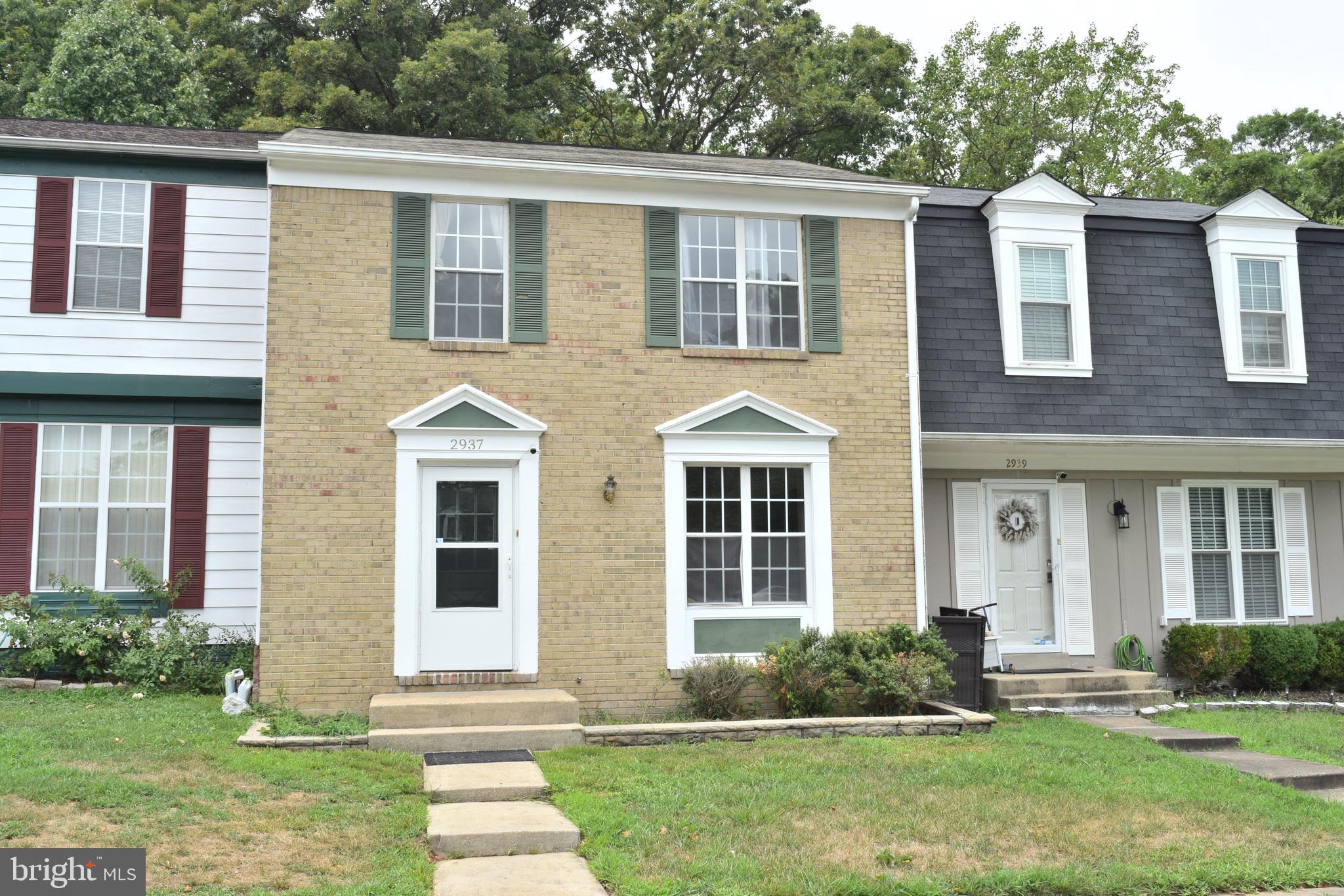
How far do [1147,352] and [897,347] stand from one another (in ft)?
12.1

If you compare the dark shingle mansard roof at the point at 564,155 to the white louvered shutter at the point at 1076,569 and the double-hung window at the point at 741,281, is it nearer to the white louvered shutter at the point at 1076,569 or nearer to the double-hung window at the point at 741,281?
the double-hung window at the point at 741,281

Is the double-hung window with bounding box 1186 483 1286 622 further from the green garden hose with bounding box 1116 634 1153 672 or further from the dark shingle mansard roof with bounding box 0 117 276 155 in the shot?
the dark shingle mansard roof with bounding box 0 117 276 155

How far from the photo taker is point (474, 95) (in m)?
23.0

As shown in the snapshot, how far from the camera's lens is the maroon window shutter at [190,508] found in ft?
41.1

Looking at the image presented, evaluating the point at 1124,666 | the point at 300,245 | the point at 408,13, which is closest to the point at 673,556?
the point at 300,245

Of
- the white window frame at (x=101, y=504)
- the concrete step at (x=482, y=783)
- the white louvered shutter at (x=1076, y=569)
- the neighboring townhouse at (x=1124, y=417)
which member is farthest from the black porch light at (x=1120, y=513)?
the white window frame at (x=101, y=504)

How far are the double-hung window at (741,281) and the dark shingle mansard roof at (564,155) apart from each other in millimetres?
596

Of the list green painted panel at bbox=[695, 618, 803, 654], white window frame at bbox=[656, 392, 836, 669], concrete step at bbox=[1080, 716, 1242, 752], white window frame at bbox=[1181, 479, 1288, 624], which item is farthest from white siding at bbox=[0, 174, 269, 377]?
white window frame at bbox=[1181, 479, 1288, 624]

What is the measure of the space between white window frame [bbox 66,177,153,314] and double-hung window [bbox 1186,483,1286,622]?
41.9 feet

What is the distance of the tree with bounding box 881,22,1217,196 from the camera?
27.8m

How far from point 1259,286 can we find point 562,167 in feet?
29.7

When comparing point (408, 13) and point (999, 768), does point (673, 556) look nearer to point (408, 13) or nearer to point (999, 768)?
point (999, 768)

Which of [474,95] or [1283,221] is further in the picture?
[474,95]

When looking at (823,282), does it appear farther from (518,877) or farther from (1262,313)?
(518,877)
